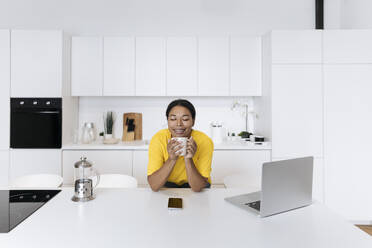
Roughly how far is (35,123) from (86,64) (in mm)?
936

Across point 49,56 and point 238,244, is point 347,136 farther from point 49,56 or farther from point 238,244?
point 49,56

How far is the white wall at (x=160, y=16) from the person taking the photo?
355cm

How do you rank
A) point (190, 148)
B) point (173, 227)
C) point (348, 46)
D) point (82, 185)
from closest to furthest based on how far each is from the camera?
point (173, 227)
point (82, 185)
point (190, 148)
point (348, 46)

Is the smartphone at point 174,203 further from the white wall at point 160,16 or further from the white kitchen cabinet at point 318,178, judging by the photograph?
the white wall at point 160,16

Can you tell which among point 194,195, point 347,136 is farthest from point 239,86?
point 194,195

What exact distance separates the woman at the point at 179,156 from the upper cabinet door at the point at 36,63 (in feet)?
6.30

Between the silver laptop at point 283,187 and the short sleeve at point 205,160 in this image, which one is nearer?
the silver laptop at point 283,187

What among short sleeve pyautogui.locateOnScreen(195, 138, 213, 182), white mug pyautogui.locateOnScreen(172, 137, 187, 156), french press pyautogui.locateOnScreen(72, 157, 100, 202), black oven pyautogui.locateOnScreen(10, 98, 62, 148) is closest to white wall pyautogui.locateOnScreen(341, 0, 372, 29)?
short sleeve pyautogui.locateOnScreen(195, 138, 213, 182)

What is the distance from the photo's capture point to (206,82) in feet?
10.9

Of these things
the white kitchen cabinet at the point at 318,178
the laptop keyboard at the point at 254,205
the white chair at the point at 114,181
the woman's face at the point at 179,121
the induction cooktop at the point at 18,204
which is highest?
the woman's face at the point at 179,121

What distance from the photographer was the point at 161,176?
61.5 inches

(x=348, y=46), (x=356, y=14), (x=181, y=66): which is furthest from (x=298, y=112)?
(x=356, y=14)

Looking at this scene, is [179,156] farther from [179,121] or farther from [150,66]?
[150,66]

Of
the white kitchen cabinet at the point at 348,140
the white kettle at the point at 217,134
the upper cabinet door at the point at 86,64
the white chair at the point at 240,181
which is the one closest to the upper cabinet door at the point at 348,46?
the white kitchen cabinet at the point at 348,140
